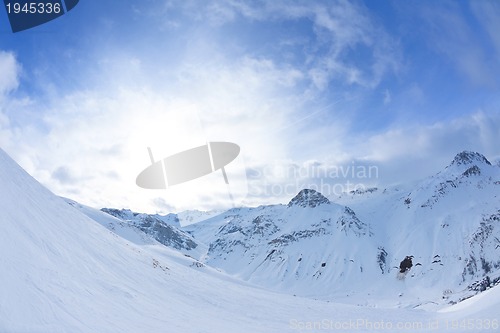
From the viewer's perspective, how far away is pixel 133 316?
11266mm

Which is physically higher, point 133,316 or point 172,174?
point 172,174

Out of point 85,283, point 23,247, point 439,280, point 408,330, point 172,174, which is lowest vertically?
point 439,280

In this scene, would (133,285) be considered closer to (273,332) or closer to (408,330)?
(273,332)

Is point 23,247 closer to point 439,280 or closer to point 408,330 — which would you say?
point 408,330

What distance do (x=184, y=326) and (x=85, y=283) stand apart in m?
3.58

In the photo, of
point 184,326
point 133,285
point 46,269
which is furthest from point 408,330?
point 46,269

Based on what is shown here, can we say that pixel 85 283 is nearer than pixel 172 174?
Yes

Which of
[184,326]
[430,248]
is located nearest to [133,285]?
[184,326]

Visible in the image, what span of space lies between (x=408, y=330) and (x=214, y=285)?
11782 mm

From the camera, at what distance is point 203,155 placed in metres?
21.7

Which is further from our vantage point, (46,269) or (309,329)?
(309,329)

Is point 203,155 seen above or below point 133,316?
above

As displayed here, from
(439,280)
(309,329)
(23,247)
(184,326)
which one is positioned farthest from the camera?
(439,280)

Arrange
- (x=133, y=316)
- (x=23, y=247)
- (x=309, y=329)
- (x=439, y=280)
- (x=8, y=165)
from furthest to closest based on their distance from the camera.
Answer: (x=439, y=280), (x=309, y=329), (x=8, y=165), (x=133, y=316), (x=23, y=247)
